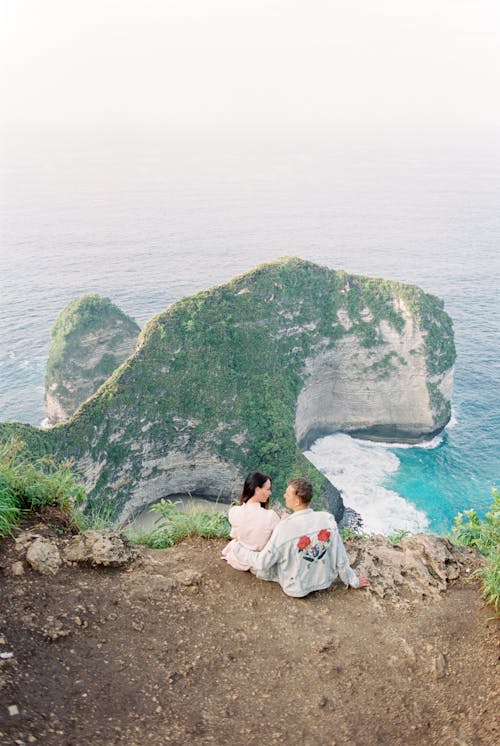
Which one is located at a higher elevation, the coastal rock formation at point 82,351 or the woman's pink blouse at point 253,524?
the woman's pink blouse at point 253,524

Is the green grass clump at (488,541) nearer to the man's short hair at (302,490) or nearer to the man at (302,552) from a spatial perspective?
the man at (302,552)

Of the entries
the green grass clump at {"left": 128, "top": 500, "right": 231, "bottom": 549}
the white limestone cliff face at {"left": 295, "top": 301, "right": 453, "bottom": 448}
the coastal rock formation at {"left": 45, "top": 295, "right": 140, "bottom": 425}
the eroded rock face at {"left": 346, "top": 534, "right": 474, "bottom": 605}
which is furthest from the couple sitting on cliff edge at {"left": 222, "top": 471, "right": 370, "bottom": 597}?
the coastal rock formation at {"left": 45, "top": 295, "right": 140, "bottom": 425}

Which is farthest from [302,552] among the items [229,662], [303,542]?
[229,662]

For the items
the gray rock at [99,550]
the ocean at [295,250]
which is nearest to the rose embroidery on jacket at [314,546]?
the gray rock at [99,550]

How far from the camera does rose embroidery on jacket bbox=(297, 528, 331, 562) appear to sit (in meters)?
6.28

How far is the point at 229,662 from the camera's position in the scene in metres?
5.55

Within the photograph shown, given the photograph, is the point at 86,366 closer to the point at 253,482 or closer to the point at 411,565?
the point at 253,482

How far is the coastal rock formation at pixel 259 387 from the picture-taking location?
32719 millimetres

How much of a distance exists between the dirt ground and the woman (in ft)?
1.75

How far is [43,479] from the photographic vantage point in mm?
7316

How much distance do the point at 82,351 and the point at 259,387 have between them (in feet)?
59.6

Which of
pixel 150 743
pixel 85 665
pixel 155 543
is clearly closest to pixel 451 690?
pixel 150 743

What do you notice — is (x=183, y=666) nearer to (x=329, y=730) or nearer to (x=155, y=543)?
(x=329, y=730)

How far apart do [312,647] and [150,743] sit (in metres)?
2.02
